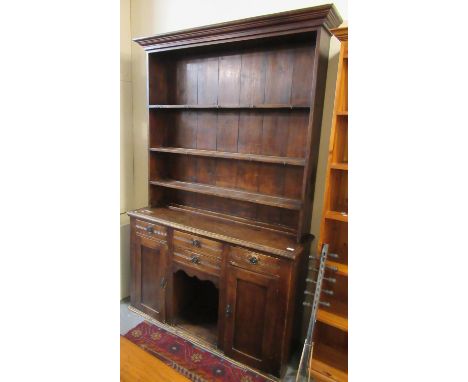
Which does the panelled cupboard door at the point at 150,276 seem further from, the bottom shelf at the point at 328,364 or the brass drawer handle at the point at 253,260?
the bottom shelf at the point at 328,364

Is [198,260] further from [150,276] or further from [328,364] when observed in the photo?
[328,364]

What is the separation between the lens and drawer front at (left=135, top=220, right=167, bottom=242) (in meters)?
2.27

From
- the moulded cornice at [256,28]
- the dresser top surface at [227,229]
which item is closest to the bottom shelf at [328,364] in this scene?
the dresser top surface at [227,229]

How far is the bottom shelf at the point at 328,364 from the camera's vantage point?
70.4 inches

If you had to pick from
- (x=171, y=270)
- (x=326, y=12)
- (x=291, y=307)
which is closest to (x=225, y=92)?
(x=326, y=12)

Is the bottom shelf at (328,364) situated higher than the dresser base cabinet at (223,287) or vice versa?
the dresser base cabinet at (223,287)

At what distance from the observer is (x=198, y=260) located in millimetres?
2119

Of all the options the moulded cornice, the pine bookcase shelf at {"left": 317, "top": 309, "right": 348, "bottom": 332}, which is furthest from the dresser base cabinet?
the moulded cornice

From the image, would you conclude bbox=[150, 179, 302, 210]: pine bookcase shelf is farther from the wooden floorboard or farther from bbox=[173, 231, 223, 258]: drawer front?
the wooden floorboard

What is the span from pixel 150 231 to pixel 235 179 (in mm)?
819

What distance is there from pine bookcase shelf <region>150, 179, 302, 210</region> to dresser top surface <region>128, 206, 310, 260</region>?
23 cm

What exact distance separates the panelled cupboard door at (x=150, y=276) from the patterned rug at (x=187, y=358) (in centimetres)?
16
